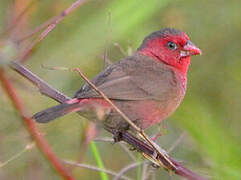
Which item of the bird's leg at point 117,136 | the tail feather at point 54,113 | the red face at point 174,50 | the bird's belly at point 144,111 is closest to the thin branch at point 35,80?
the tail feather at point 54,113

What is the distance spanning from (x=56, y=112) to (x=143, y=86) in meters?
0.80

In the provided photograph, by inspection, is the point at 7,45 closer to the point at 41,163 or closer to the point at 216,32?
the point at 41,163

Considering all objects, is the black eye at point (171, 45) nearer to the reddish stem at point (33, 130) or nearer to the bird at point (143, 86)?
the bird at point (143, 86)

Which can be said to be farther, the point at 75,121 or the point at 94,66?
the point at 94,66

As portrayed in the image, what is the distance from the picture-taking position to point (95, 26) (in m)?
2.79

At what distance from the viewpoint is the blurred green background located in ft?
9.16

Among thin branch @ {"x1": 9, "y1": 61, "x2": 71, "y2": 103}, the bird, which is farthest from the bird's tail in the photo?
thin branch @ {"x1": 9, "y1": 61, "x2": 71, "y2": 103}

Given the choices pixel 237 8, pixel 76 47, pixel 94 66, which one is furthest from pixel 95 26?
pixel 237 8

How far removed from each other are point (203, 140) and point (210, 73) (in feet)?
10.3

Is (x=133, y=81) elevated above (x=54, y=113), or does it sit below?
below

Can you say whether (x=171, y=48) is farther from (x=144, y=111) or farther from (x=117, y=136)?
(x=117, y=136)

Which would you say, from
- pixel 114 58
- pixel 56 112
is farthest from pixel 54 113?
pixel 114 58

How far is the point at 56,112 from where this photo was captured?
2723mm

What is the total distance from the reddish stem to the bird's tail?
4.82 feet
